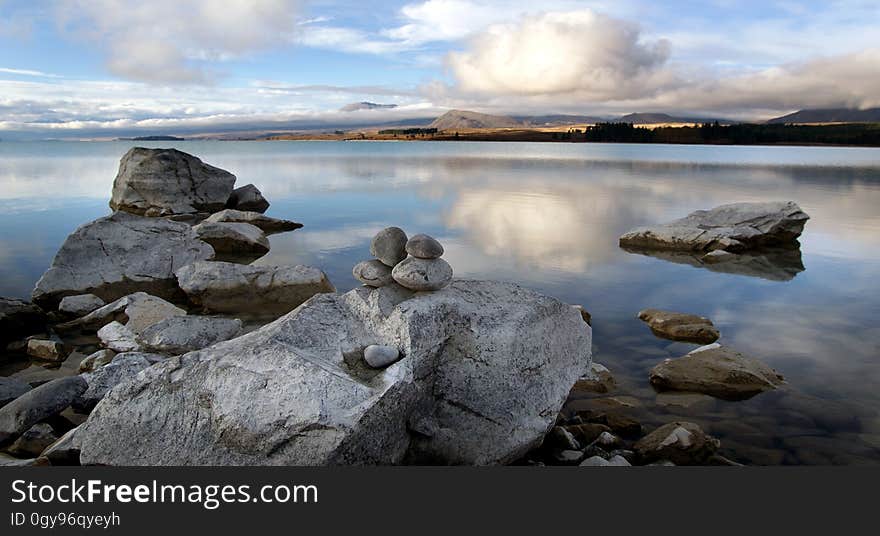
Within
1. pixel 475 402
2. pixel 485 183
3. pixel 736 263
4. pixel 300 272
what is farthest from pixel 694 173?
pixel 475 402

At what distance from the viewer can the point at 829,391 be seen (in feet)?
30.5

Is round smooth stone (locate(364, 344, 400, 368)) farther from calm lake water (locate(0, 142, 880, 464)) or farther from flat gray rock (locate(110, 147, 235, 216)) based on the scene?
flat gray rock (locate(110, 147, 235, 216))

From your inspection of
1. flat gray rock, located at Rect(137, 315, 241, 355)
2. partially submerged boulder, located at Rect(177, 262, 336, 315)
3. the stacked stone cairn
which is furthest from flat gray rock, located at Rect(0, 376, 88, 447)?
partially submerged boulder, located at Rect(177, 262, 336, 315)

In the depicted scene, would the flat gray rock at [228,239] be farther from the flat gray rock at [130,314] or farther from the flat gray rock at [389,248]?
the flat gray rock at [389,248]

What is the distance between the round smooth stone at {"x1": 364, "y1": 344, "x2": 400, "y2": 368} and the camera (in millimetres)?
6129

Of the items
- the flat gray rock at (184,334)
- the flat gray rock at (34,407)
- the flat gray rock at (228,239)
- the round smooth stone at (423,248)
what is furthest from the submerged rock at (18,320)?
the round smooth stone at (423,248)

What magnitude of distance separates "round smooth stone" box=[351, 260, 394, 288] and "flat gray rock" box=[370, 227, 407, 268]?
108mm

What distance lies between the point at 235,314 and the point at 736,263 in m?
15.3

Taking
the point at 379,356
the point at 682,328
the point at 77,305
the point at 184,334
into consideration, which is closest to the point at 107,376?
the point at 184,334

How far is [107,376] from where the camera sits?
325 inches

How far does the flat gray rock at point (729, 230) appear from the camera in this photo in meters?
21.6

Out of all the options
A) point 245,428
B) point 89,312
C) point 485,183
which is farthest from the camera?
point 485,183

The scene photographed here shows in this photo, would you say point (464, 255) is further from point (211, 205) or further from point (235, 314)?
point (211, 205)

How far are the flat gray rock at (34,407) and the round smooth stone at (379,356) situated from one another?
4206 mm
